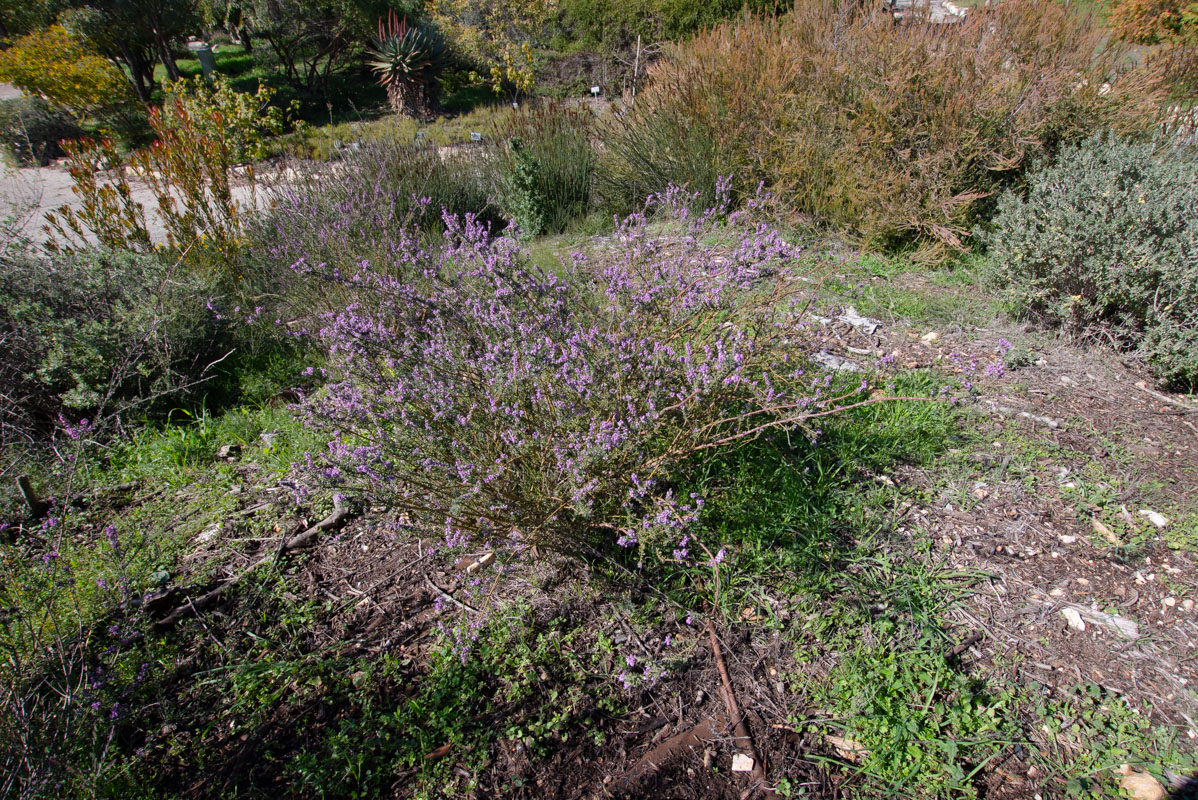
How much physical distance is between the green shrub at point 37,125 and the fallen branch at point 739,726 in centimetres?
1658

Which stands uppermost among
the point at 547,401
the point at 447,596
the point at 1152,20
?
the point at 1152,20

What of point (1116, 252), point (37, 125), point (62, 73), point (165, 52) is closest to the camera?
point (1116, 252)

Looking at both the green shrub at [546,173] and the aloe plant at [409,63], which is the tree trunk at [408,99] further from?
the green shrub at [546,173]

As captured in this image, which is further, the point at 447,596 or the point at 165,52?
the point at 165,52

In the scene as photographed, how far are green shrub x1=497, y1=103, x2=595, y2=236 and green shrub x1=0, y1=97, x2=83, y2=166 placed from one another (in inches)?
477

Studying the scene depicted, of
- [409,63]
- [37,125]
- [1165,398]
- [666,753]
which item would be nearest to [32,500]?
[666,753]

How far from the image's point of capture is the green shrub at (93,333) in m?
3.43

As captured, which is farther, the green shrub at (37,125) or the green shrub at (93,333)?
the green shrub at (37,125)

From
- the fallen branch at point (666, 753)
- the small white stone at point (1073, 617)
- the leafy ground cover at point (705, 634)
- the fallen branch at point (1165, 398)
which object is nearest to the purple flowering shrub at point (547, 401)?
the leafy ground cover at point (705, 634)

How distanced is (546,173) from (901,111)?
3369 mm

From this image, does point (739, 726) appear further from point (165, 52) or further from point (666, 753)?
point (165, 52)

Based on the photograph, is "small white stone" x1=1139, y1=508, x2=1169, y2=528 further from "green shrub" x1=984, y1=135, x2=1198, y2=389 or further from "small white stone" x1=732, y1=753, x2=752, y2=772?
"small white stone" x1=732, y1=753, x2=752, y2=772

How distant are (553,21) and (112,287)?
56.2 feet

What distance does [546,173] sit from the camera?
6586mm
